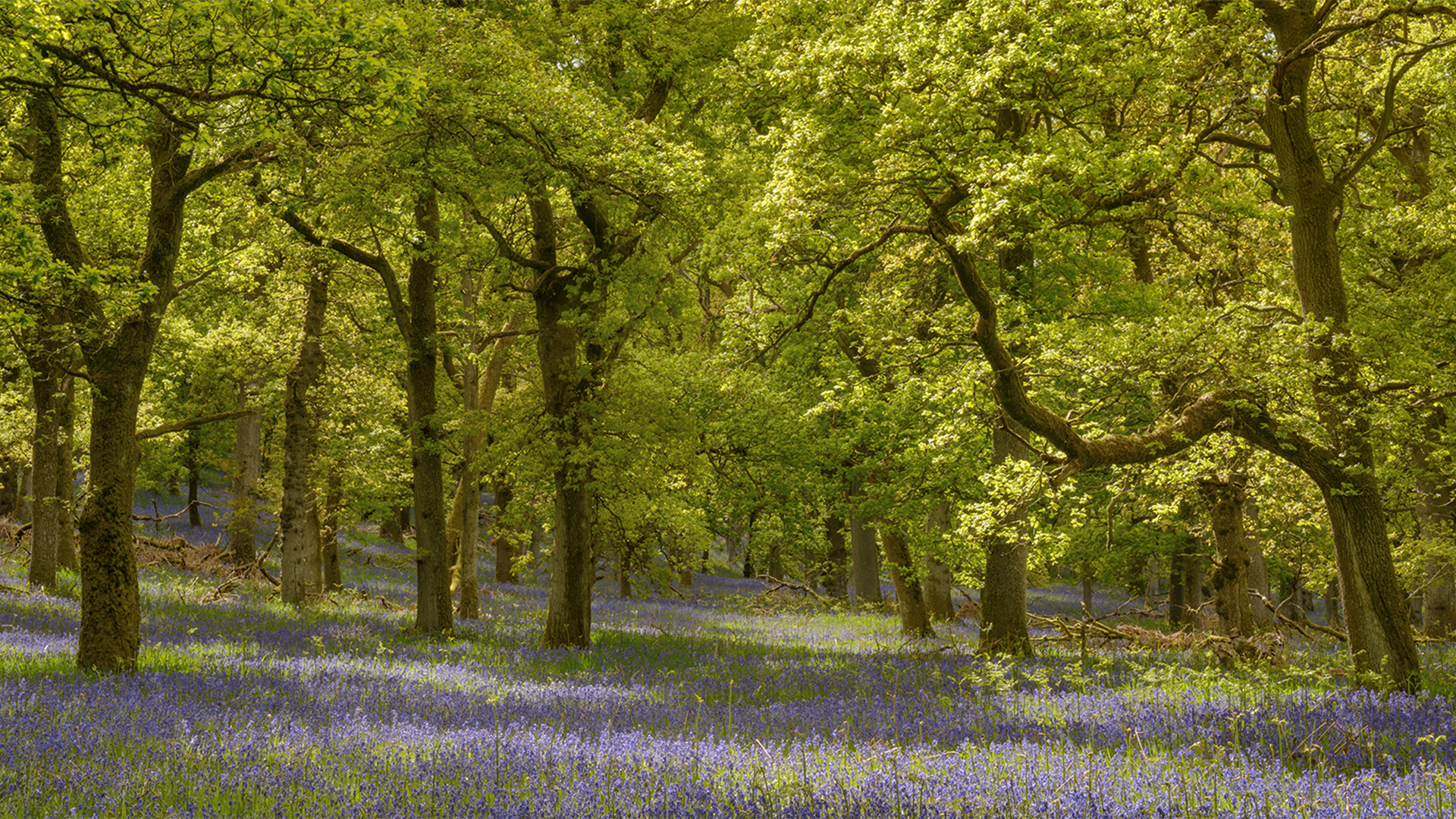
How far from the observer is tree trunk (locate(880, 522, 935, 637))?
1831 cm

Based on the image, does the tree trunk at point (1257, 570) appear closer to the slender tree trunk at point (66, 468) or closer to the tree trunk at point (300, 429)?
the tree trunk at point (300, 429)

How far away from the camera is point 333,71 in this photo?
25.0ft

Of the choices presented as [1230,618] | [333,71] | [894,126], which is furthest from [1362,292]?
[333,71]

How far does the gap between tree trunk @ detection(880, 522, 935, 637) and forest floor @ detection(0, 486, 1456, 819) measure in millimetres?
2801

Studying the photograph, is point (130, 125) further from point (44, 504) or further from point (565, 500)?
point (44, 504)

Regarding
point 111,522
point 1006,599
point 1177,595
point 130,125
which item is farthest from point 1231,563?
point 1177,595

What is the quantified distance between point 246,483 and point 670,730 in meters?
20.5

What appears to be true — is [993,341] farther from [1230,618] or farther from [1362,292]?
[1362,292]

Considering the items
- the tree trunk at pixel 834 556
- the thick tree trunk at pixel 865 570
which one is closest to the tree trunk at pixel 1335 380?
the thick tree trunk at pixel 865 570

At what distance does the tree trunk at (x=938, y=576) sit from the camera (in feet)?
62.4

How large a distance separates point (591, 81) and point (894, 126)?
7959 mm

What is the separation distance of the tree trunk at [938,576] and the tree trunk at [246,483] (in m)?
17.8

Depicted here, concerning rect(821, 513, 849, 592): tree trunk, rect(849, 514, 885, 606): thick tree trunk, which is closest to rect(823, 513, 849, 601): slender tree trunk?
rect(821, 513, 849, 592): tree trunk

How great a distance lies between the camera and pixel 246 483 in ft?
80.2
